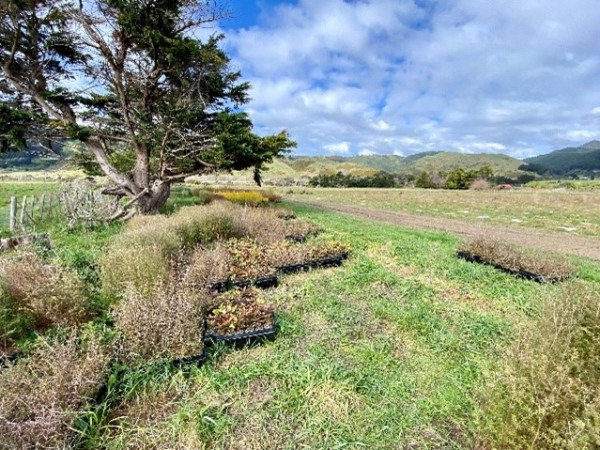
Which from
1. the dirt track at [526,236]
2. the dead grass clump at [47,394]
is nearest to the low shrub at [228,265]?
the dead grass clump at [47,394]

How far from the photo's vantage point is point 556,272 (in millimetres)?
5688

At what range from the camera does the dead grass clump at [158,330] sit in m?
2.98

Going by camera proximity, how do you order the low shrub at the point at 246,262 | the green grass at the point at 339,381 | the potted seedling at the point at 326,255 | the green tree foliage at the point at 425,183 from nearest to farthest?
the green grass at the point at 339,381 → the low shrub at the point at 246,262 → the potted seedling at the point at 326,255 → the green tree foliage at the point at 425,183

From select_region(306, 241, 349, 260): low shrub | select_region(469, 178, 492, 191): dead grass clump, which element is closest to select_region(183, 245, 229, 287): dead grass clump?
select_region(306, 241, 349, 260): low shrub

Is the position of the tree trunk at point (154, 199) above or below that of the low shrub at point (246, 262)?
above

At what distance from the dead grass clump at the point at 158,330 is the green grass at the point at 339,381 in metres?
0.20

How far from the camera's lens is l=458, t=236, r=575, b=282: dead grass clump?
5.80 meters

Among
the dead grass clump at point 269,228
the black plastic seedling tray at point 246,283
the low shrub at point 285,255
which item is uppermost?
the dead grass clump at point 269,228

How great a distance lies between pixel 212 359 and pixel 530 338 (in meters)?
2.73

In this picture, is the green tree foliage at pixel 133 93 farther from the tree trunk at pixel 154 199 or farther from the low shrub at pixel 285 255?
the low shrub at pixel 285 255

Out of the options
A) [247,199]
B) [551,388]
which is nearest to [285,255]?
[551,388]

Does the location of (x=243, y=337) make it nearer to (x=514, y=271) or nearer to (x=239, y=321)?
(x=239, y=321)

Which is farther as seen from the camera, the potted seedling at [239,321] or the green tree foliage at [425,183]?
the green tree foliage at [425,183]

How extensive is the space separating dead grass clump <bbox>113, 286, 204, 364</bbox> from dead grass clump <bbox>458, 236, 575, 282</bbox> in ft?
18.0
